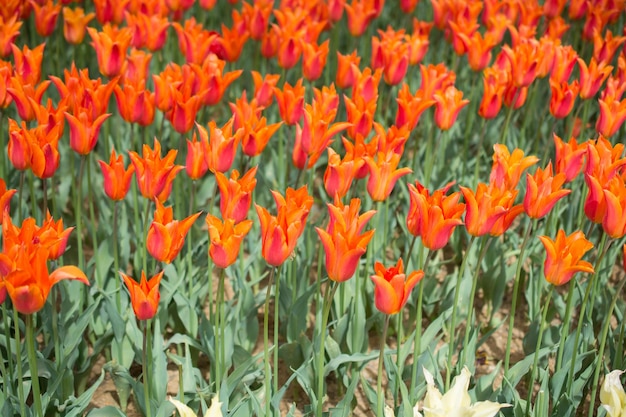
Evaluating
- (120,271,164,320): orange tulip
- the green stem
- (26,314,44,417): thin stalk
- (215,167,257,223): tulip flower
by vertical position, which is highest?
(215,167,257,223): tulip flower

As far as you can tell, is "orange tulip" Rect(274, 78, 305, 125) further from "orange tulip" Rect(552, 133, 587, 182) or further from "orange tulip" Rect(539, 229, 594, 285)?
"orange tulip" Rect(539, 229, 594, 285)

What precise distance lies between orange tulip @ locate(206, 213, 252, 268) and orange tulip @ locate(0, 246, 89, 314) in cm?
36

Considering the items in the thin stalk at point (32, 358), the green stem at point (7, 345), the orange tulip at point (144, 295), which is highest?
the orange tulip at point (144, 295)

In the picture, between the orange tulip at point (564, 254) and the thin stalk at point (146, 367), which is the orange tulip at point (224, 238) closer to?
the thin stalk at point (146, 367)

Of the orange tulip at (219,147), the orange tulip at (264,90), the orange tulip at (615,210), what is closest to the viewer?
the orange tulip at (615,210)

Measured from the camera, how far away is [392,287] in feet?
6.56

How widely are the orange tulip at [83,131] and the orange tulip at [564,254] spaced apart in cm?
142

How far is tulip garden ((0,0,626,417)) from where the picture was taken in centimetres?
218

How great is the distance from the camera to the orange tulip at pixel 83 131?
2576 mm

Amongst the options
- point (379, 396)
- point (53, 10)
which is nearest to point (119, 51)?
point (53, 10)

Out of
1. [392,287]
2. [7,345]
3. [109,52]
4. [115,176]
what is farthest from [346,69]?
[7,345]

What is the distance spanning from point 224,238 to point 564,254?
906 mm

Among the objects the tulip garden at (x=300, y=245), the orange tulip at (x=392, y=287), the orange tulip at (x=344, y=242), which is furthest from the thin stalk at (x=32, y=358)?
the orange tulip at (x=392, y=287)

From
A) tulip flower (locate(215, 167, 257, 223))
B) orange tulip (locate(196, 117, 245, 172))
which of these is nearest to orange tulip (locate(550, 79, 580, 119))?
orange tulip (locate(196, 117, 245, 172))
